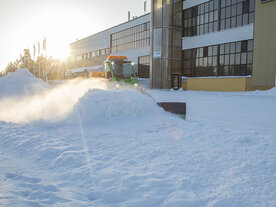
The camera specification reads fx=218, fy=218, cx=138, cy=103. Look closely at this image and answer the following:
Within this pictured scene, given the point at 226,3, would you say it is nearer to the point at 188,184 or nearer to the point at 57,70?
the point at 188,184

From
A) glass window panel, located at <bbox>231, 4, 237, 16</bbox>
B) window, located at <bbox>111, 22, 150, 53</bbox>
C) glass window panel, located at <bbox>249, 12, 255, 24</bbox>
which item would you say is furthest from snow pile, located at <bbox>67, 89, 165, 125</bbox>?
window, located at <bbox>111, 22, 150, 53</bbox>

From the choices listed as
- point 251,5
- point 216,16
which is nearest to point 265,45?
point 251,5

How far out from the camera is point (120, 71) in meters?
17.0

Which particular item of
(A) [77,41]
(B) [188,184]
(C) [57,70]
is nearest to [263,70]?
(B) [188,184]

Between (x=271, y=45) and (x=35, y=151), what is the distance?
2114cm

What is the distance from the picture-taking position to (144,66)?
A: 114 feet

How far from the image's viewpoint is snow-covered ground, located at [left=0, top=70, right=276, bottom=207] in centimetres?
265

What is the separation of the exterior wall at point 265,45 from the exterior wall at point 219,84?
0.90 m

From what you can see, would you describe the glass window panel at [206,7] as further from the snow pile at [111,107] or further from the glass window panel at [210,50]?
the snow pile at [111,107]

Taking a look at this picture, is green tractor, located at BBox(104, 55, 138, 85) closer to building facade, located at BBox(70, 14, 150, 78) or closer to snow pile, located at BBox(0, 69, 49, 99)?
snow pile, located at BBox(0, 69, 49, 99)

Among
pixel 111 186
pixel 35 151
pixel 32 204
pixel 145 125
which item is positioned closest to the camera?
pixel 32 204

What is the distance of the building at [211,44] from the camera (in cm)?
1984

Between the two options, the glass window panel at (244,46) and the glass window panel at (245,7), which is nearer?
the glass window panel at (245,7)

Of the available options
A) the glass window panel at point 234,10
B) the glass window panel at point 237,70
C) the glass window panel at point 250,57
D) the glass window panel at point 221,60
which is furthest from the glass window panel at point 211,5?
the glass window panel at point 237,70
